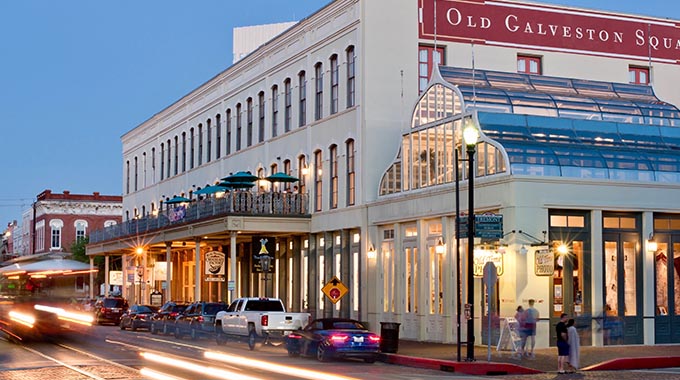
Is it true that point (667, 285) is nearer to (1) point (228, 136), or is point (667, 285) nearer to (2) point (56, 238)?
(1) point (228, 136)

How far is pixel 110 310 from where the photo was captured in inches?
2307

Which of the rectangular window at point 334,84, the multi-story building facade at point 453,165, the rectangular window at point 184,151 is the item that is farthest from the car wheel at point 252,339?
the rectangular window at point 184,151

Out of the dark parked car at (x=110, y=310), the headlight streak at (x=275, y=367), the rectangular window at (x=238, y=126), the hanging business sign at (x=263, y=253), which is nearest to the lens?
the headlight streak at (x=275, y=367)

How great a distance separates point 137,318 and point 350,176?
14080 mm

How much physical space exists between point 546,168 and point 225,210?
1824 centimetres

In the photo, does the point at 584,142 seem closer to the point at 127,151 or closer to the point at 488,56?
the point at 488,56

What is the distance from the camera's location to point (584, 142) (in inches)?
1427

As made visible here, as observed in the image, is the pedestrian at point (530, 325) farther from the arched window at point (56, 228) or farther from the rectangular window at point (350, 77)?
the arched window at point (56, 228)

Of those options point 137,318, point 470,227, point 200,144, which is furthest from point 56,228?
point 470,227

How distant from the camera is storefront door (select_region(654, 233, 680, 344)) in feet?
113

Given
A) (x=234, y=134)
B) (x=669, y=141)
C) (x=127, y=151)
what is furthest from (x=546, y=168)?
(x=127, y=151)

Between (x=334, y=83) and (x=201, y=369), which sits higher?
(x=334, y=83)

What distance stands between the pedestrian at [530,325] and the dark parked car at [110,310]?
32907mm

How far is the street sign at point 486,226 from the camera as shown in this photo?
2959 centimetres
